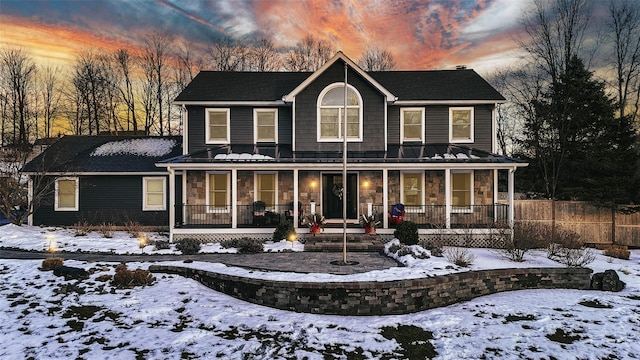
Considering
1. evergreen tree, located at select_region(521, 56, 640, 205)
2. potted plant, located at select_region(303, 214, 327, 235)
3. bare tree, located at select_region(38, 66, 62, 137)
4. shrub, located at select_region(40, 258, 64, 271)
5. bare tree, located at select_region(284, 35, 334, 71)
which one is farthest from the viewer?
bare tree, located at select_region(38, 66, 62, 137)

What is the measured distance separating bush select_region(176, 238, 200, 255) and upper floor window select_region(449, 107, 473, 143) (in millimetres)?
12085

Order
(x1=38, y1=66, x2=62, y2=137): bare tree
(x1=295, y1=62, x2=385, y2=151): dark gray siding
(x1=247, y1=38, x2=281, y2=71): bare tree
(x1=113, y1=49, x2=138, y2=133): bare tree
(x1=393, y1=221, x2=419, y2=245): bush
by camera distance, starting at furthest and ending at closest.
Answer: (x1=38, y1=66, x2=62, y2=137): bare tree, (x1=113, y1=49, x2=138, y2=133): bare tree, (x1=247, y1=38, x2=281, y2=71): bare tree, (x1=295, y1=62, x2=385, y2=151): dark gray siding, (x1=393, y1=221, x2=419, y2=245): bush

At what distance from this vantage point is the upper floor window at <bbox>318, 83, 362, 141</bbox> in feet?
50.0

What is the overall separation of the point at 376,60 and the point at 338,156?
70.7ft

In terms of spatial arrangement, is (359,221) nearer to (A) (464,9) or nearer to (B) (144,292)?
(B) (144,292)

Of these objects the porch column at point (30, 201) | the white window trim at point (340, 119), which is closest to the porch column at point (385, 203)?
the white window trim at point (340, 119)

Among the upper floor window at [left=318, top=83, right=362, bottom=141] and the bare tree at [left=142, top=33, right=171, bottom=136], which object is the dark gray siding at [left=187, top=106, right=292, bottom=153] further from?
the bare tree at [left=142, top=33, right=171, bottom=136]

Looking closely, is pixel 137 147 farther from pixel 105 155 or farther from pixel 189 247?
pixel 189 247

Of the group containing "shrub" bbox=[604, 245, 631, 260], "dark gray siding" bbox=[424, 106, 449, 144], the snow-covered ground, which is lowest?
the snow-covered ground

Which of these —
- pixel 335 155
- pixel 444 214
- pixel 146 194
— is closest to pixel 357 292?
pixel 335 155

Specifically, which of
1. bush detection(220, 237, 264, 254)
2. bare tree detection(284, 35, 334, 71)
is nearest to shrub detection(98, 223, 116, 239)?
bush detection(220, 237, 264, 254)

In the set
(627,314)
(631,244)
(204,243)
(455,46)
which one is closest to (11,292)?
(204,243)

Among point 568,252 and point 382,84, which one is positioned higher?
point 382,84

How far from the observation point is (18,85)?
33.4 meters
